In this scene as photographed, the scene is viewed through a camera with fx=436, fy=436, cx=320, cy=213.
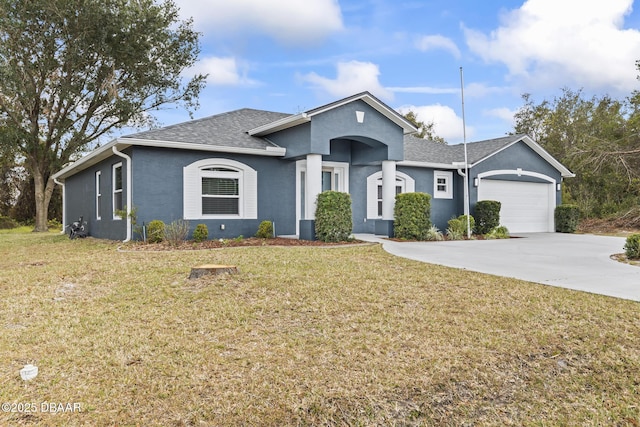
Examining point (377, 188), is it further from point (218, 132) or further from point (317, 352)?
point (317, 352)

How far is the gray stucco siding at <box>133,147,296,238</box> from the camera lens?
454 inches

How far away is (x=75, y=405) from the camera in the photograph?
3008 mm

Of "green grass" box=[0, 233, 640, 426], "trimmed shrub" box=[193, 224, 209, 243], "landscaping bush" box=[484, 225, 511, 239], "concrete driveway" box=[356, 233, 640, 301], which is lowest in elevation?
"green grass" box=[0, 233, 640, 426]

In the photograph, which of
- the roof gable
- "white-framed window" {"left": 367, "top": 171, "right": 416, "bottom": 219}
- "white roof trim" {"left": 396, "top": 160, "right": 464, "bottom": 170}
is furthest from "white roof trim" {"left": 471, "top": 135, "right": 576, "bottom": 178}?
the roof gable

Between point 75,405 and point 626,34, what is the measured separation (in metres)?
26.3

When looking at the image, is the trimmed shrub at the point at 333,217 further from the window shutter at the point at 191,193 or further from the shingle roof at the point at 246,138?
the window shutter at the point at 191,193

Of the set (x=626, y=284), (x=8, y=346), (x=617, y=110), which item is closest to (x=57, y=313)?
(x=8, y=346)

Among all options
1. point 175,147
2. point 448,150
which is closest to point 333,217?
point 175,147

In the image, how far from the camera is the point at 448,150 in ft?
61.1

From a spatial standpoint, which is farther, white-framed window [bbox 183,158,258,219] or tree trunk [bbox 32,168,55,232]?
tree trunk [bbox 32,168,55,232]

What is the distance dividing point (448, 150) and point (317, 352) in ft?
53.3

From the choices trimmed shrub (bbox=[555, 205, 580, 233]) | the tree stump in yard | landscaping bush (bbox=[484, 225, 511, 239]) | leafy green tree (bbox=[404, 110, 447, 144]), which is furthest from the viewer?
leafy green tree (bbox=[404, 110, 447, 144])

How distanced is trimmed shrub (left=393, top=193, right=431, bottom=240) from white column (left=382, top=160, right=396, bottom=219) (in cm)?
46

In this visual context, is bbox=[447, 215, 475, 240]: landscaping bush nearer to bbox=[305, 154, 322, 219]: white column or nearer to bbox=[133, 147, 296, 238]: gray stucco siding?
bbox=[305, 154, 322, 219]: white column
